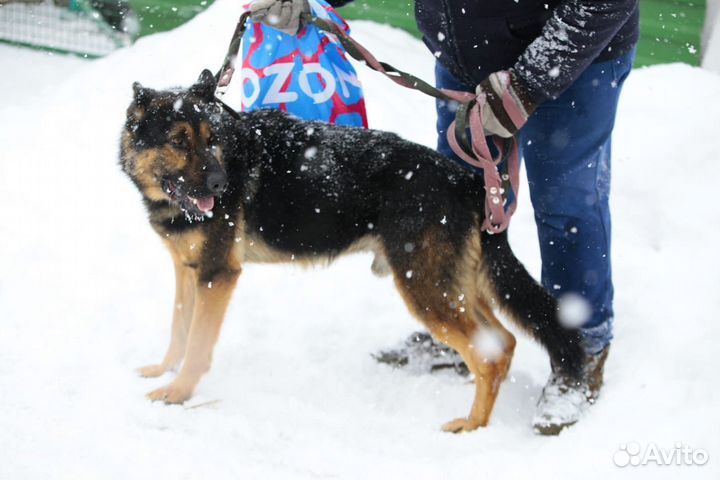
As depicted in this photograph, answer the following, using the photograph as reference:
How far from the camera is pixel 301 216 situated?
Result: 3.20 m

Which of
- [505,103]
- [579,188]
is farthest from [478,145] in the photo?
[579,188]

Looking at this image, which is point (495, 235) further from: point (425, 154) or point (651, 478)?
point (651, 478)

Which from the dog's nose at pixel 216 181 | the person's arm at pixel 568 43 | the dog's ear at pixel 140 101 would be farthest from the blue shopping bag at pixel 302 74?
the person's arm at pixel 568 43

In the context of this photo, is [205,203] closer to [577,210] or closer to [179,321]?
[179,321]

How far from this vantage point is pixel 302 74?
3.53 meters

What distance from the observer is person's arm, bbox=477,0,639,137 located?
247 centimetres

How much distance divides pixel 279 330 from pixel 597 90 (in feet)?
6.57

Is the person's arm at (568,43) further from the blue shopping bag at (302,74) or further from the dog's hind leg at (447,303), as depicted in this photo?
the blue shopping bag at (302,74)

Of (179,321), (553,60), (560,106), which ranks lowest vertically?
(179,321)

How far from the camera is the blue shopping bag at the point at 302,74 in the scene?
3.50 meters

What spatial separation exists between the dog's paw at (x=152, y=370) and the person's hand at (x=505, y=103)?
1.90m

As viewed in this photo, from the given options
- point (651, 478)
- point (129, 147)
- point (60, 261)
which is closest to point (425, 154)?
point (129, 147)

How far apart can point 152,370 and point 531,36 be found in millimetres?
2273

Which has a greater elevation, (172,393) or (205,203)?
(205,203)
